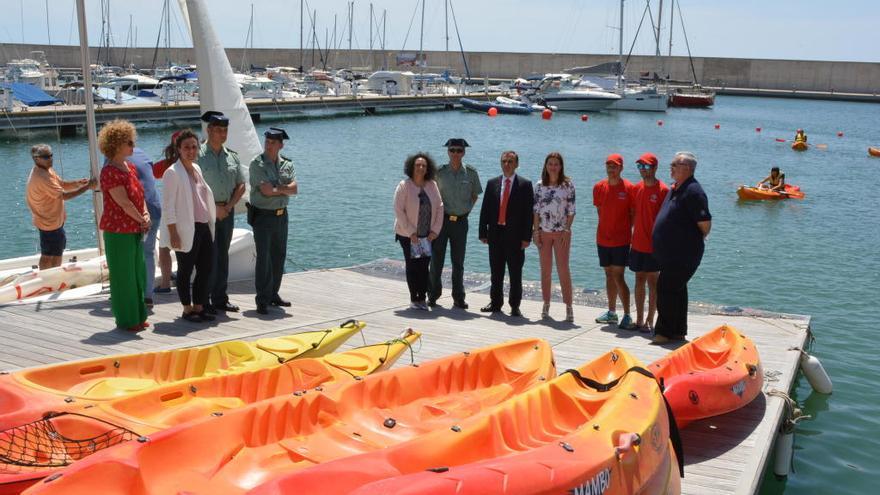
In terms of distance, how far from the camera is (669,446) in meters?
5.26

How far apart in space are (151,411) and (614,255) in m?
5.02

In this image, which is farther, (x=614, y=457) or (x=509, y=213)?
(x=509, y=213)

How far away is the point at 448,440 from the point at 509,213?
183 inches

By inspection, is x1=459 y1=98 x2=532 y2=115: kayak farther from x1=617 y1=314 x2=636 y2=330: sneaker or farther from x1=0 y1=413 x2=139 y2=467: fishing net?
x1=0 y1=413 x2=139 y2=467: fishing net

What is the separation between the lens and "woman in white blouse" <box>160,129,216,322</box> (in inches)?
308

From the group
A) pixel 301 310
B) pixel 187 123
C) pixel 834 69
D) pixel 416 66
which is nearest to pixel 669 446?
pixel 301 310

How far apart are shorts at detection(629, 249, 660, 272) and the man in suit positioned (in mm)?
1198

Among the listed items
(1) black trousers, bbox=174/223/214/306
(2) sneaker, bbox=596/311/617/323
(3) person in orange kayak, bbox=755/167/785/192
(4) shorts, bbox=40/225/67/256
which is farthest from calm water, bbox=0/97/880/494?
(1) black trousers, bbox=174/223/214/306

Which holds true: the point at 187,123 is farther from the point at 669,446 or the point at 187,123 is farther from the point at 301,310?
the point at 669,446

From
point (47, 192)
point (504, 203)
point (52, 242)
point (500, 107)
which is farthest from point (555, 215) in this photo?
point (500, 107)

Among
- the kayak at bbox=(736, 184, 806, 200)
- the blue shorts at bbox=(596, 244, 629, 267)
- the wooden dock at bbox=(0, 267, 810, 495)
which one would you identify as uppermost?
the blue shorts at bbox=(596, 244, 629, 267)

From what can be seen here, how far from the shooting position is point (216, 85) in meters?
10.5

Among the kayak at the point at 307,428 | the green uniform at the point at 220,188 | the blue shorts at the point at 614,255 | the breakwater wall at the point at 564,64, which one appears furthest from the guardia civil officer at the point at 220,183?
the breakwater wall at the point at 564,64

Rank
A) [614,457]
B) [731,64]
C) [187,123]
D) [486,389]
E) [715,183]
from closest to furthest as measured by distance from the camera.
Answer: [614,457], [486,389], [715,183], [187,123], [731,64]
